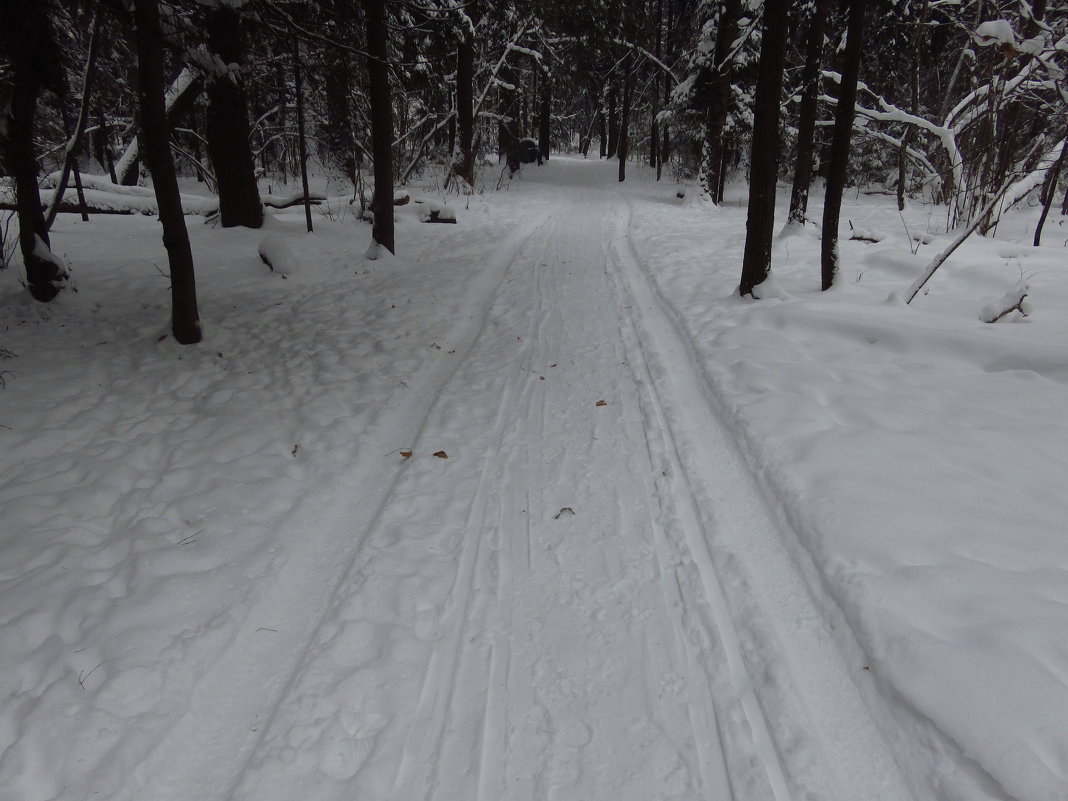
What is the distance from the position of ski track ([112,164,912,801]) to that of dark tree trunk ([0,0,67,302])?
6326 millimetres

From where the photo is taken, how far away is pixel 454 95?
838 inches

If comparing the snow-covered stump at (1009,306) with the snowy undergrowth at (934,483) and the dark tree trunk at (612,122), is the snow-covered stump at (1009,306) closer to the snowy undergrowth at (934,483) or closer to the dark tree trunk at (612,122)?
the snowy undergrowth at (934,483)

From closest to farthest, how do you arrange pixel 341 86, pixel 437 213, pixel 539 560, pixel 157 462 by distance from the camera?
pixel 539 560, pixel 157 462, pixel 341 86, pixel 437 213

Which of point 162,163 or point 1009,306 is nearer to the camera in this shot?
point 162,163

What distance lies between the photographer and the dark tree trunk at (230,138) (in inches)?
414

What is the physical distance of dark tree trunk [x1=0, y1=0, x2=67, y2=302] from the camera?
260 inches

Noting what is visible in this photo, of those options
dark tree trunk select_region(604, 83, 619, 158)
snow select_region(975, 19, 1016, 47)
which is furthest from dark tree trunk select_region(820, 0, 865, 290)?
dark tree trunk select_region(604, 83, 619, 158)

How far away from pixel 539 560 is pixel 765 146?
7099mm

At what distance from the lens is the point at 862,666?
2672 millimetres

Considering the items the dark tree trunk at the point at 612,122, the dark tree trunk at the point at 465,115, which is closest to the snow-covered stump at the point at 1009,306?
the dark tree trunk at the point at 465,115

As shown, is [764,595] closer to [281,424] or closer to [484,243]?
[281,424]

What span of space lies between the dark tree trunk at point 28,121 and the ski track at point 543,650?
633cm

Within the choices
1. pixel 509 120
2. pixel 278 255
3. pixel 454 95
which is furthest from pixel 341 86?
pixel 509 120

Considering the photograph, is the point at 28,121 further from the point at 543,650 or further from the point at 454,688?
the point at 543,650
